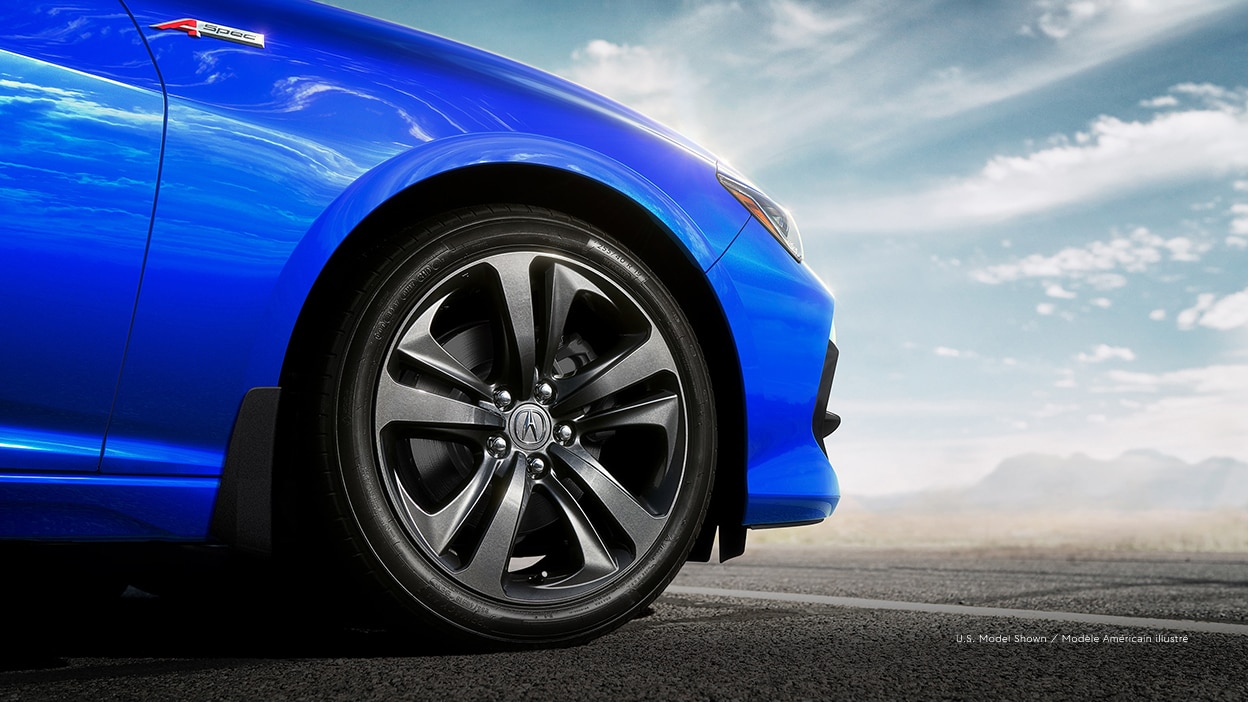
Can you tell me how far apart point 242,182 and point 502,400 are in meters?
0.67

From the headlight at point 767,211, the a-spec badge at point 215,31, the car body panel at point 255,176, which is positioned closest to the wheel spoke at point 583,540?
the car body panel at point 255,176

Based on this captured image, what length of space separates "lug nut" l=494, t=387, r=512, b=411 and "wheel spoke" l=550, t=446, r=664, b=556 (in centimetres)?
13

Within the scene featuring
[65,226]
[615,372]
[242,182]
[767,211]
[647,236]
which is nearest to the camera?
[65,226]

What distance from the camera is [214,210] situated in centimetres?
178

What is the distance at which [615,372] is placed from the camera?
2135mm

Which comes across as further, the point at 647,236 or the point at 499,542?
the point at 647,236

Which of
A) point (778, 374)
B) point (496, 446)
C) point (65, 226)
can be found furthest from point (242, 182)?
point (778, 374)

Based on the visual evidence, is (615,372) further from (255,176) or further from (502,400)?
(255,176)

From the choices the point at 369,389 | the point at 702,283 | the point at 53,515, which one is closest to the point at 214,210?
the point at 369,389

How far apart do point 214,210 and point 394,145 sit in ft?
1.27

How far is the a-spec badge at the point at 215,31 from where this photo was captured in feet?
6.15

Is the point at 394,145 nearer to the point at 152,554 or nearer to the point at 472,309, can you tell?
the point at 472,309

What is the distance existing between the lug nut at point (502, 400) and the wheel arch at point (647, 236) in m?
0.42

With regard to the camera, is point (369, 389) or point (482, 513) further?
point (482, 513)
